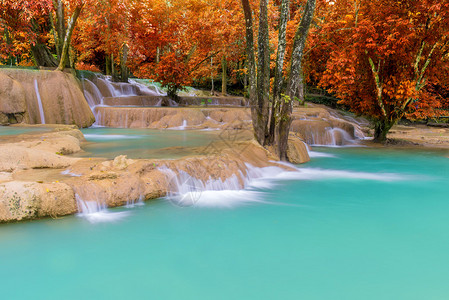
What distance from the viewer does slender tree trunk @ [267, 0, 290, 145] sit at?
696 cm

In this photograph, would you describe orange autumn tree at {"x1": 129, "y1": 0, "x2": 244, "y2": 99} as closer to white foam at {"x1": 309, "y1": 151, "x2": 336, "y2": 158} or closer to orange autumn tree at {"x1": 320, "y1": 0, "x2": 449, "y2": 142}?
orange autumn tree at {"x1": 320, "y1": 0, "x2": 449, "y2": 142}

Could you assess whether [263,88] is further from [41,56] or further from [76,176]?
[41,56]

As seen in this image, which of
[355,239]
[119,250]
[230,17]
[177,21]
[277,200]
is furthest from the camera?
[177,21]

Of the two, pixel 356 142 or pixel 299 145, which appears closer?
pixel 299 145

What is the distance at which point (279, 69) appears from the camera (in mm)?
7062

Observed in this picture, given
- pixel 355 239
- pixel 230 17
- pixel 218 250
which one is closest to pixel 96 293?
pixel 218 250

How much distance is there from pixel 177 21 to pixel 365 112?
9451 millimetres

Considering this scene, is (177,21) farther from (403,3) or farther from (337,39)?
(403,3)

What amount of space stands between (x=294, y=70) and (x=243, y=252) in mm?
4688

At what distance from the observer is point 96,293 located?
2.77m

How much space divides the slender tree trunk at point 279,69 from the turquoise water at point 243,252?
103 inches

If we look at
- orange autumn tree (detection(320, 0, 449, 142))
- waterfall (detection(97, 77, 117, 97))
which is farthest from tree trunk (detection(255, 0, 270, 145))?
waterfall (detection(97, 77, 117, 97))

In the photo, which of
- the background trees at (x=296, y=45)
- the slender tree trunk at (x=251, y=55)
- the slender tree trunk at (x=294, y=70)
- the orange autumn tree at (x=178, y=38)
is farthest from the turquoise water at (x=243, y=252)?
the orange autumn tree at (x=178, y=38)

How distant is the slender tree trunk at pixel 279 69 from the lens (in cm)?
696
